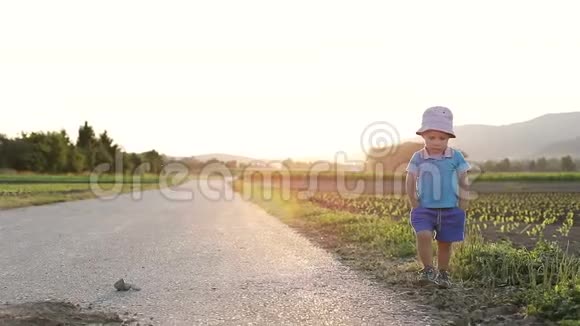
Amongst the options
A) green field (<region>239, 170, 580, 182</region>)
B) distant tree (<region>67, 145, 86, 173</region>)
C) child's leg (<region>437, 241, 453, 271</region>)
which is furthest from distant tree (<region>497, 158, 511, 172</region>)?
child's leg (<region>437, 241, 453, 271</region>)

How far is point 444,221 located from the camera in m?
6.09

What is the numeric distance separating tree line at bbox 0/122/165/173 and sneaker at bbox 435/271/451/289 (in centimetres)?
5615

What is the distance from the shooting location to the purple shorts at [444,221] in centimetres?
608

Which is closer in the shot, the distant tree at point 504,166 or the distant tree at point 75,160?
the distant tree at point 75,160

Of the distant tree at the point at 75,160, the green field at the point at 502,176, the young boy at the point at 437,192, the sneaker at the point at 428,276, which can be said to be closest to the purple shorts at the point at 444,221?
the young boy at the point at 437,192

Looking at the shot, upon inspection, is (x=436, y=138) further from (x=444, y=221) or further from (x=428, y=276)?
(x=428, y=276)

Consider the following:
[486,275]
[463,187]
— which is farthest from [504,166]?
[463,187]

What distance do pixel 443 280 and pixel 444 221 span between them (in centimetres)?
60

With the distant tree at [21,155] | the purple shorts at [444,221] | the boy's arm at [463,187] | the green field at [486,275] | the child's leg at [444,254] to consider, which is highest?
the distant tree at [21,155]

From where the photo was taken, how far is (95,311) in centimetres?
507

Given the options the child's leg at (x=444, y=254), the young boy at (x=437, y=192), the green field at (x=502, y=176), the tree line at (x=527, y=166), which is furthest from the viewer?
the tree line at (x=527, y=166)

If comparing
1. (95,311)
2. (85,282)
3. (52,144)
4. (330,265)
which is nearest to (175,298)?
(95,311)

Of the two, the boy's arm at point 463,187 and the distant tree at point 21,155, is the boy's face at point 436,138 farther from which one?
the distant tree at point 21,155

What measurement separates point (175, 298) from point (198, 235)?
6.30 meters
